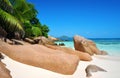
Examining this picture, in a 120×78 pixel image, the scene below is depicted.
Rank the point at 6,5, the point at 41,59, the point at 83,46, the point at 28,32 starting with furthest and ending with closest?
the point at 28,32 → the point at 83,46 → the point at 6,5 → the point at 41,59

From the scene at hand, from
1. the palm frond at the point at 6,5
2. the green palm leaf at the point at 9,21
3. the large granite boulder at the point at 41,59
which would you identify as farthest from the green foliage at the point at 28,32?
the large granite boulder at the point at 41,59

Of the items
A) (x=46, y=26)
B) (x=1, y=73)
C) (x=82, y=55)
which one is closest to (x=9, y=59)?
(x=1, y=73)

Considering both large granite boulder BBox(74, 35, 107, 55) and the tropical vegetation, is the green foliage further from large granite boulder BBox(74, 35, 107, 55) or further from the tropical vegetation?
large granite boulder BBox(74, 35, 107, 55)

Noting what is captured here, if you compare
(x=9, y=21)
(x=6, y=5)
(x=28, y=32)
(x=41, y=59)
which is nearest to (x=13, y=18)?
(x=9, y=21)

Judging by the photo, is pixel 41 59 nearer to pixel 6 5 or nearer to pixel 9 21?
pixel 9 21

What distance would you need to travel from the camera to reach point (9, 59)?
658 centimetres

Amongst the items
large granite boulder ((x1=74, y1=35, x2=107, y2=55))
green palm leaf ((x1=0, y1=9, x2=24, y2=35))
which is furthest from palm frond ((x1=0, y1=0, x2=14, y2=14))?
large granite boulder ((x1=74, y1=35, x2=107, y2=55))

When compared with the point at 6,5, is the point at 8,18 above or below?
below

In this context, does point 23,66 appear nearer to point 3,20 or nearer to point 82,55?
point 82,55

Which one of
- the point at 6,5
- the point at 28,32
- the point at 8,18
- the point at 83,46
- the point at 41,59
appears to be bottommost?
the point at 41,59

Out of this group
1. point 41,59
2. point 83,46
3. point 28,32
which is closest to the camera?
point 41,59

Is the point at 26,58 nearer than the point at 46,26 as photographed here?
Yes

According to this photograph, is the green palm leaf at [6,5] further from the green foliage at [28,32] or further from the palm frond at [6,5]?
the green foliage at [28,32]

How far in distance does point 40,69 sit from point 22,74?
76 centimetres
